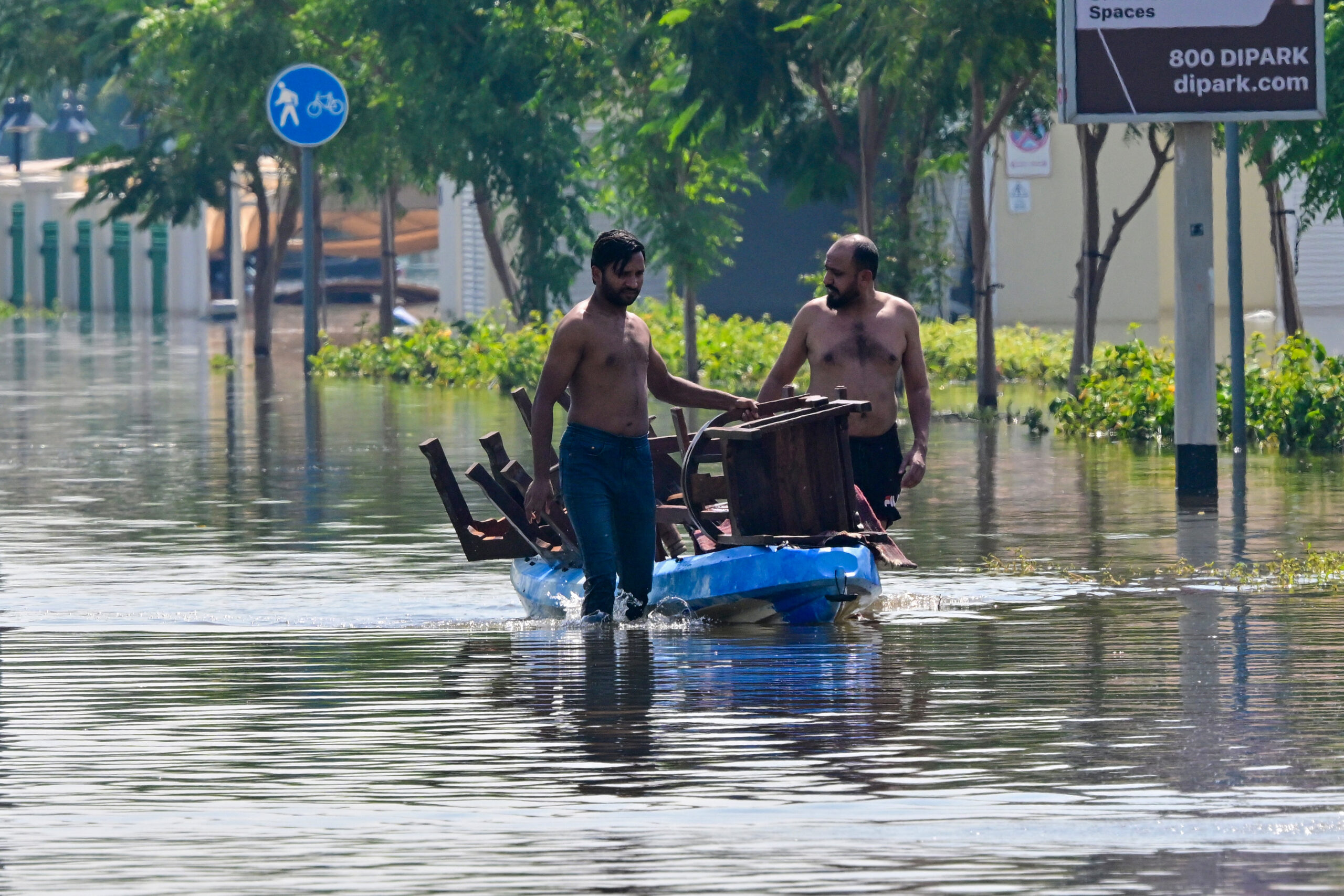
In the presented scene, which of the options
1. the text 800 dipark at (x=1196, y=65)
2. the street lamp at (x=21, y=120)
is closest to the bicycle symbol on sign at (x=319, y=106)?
the text 800 dipark at (x=1196, y=65)

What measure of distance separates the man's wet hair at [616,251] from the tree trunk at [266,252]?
3247 cm

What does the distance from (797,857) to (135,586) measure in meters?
7.80

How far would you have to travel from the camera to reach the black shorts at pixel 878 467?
13.3 meters

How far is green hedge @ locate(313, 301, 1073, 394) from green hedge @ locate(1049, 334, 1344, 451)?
24.6 ft

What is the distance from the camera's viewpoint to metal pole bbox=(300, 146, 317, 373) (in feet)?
125

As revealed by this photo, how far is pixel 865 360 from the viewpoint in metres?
13.1

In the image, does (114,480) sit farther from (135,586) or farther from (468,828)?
(468,828)

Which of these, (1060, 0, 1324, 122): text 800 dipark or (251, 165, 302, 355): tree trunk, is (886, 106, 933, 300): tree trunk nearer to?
(1060, 0, 1324, 122): text 800 dipark

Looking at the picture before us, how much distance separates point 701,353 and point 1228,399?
1335cm

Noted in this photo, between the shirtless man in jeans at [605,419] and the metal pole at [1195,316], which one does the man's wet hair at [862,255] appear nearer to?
the shirtless man in jeans at [605,419]

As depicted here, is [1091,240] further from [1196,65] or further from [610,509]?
[610,509]

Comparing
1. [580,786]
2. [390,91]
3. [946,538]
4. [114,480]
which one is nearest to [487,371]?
[390,91]

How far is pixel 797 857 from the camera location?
288 inches

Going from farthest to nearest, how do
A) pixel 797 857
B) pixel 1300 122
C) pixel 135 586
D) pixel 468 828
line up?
pixel 1300 122 → pixel 135 586 → pixel 468 828 → pixel 797 857
